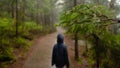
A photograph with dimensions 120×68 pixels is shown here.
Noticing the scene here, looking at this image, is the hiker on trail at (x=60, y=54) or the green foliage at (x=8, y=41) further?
the green foliage at (x=8, y=41)

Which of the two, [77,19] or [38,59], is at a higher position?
[77,19]

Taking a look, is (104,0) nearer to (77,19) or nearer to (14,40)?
(14,40)

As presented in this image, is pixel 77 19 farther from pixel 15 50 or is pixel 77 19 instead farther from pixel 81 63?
pixel 15 50

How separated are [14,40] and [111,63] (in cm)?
1354


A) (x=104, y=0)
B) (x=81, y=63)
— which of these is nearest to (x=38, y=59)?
(x=81, y=63)

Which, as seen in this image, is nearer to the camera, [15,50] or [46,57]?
[46,57]

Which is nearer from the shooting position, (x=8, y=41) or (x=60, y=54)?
(x=60, y=54)

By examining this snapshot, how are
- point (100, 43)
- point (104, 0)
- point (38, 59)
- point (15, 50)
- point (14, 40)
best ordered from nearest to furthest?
point (100, 43), point (38, 59), point (15, 50), point (14, 40), point (104, 0)

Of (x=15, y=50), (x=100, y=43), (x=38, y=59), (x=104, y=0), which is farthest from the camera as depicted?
(x=104, y=0)

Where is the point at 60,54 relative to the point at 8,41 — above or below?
above

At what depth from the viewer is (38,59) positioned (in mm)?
15602

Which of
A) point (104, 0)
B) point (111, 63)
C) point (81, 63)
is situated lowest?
point (81, 63)

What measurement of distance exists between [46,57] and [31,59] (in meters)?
1.30

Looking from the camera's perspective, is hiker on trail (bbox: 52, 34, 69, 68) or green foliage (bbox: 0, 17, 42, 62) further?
green foliage (bbox: 0, 17, 42, 62)
